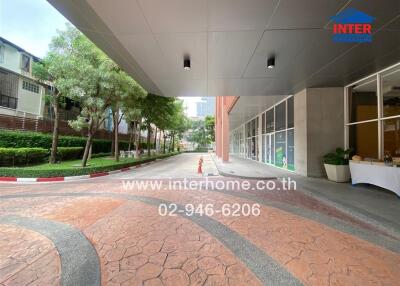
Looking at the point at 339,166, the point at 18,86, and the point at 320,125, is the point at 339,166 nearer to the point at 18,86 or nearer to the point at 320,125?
the point at 320,125

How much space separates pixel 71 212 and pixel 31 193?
10.1ft

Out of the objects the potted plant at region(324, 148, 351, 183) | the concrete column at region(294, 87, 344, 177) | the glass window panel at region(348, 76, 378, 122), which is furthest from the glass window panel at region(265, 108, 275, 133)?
the potted plant at region(324, 148, 351, 183)

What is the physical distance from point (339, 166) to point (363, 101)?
263 cm

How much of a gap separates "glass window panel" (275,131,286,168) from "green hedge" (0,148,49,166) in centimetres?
1438

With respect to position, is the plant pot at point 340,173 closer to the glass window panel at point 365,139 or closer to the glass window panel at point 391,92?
the glass window panel at point 365,139

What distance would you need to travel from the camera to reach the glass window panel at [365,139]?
7.19 meters

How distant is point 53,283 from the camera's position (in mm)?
2318

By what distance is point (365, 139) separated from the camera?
7691 mm

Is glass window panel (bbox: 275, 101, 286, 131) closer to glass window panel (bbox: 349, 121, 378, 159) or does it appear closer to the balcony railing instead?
glass window panel (bbox: 349, 121, 378, 159)

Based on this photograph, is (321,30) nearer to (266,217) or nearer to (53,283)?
(266,217)

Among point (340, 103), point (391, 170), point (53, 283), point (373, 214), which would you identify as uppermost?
point (340, 103)

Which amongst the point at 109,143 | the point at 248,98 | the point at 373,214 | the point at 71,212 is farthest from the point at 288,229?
the point at 109,143

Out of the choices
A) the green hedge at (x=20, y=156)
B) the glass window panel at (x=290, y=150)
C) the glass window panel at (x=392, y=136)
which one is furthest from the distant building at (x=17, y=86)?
the glass window panel at (x=392, y=136)

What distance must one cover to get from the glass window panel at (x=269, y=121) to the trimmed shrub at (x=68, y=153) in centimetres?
1467
